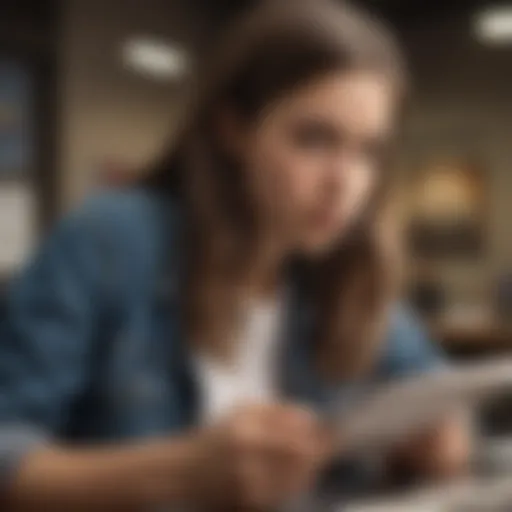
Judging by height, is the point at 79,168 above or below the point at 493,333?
above

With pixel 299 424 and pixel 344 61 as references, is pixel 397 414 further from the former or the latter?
pixel 344 61

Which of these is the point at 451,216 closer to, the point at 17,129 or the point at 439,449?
the point at 439,449

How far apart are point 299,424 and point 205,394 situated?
0.19 feet

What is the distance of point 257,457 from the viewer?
1.87ft

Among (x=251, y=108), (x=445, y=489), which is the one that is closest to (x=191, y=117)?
(x=251, y=108)

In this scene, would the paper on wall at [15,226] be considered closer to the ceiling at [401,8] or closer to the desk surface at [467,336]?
the ceiling at [401,8]

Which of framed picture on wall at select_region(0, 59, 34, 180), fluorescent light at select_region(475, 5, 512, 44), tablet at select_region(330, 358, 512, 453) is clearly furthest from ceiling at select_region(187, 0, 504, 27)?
tablet at select_region(330, 358, 512, 453)

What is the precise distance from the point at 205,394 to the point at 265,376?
0.04 metres

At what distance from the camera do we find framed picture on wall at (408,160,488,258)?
637 mm

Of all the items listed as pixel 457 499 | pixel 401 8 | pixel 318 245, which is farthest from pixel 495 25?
pixel 457 499

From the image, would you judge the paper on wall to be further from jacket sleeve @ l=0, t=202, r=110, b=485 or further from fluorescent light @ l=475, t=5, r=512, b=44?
fluorescent light @ l=475, t=5, r=512, b=44

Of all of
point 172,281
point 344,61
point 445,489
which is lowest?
point 445,489

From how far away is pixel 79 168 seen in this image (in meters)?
0.59

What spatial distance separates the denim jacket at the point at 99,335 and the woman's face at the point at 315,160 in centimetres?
6
